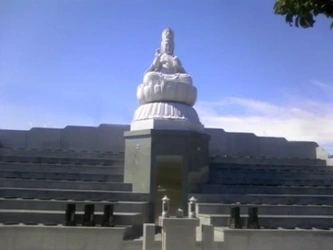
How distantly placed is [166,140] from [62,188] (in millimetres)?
3551

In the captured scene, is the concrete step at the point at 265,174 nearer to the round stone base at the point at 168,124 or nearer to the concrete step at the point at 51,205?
the round stone base at the point at 168,124

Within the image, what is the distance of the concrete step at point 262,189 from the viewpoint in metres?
12.1

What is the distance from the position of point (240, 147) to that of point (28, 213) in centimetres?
1123

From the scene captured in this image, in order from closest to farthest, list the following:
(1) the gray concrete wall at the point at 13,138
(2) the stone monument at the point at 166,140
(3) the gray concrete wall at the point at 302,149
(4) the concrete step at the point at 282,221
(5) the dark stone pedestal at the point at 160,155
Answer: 1. (4) the concrete step at the point at 282,221
2. (5) the dark stone pedestal at the point at 160,155
3. (2) the stone monument at the point at 166,140
4. (1) the gray concrete wall at the point at 13,138
5. (3) the gray concrete wall at the point at 302,149

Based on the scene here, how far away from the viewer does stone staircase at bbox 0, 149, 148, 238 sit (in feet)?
32.0

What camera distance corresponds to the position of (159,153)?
39.1ft

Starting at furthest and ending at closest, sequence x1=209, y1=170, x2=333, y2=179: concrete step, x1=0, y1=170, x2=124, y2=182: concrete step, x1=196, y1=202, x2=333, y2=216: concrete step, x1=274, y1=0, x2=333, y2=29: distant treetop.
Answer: x1=209, y1=170, x2=333, y2=179: concrete step
x1=0, y1=170, x2=124, y2=182: concrete step
x1=196, y1=202, x2=333, y2=216: concrete step
x1=274, y1=0, x2=333, y2=29: distant treetop

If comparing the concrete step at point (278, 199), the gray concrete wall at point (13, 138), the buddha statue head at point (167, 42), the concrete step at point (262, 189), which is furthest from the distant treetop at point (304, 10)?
the gray concrete wall at point (13, 138)

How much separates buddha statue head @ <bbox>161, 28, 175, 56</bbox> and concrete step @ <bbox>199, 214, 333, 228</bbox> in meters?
6.54

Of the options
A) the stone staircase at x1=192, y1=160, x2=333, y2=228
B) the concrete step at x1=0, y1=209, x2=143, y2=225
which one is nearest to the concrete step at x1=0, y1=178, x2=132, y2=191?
the concrete step at x1=0, y1=209, x2=143, y2=225

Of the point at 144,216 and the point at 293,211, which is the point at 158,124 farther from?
the point at 293,211

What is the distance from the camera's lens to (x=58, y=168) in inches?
504

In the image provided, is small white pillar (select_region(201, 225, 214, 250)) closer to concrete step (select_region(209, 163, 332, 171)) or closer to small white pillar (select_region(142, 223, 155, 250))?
small white pillar (select_region(142, 223, 155, 250))

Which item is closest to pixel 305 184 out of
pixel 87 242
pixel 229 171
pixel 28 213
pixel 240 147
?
pixel 229 171
